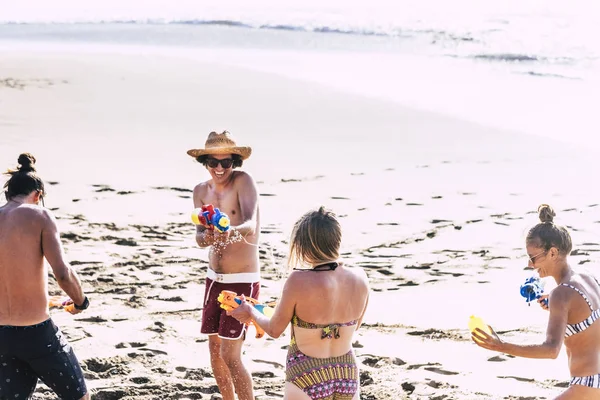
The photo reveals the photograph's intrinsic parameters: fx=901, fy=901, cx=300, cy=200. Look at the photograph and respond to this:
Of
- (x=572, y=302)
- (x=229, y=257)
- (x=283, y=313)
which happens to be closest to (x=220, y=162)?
(x=229, y=257)

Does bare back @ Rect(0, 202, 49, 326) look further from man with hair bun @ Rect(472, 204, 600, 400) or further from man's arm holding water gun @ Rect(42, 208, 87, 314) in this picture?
man with hair bun @ Rect(472, 204, 600, 400)

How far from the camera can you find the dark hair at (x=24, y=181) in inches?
187

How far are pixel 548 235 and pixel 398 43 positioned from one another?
2709 cm

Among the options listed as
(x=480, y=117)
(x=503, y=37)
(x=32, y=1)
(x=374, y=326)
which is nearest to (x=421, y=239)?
(x=374, y=326)

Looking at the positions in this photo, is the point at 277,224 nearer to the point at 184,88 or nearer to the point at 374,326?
the point at 374,326

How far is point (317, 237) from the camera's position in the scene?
13.3 ft

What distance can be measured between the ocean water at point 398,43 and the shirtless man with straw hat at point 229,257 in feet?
34.1

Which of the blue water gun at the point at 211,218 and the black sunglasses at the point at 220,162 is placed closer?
the blue water gun at the point at 211,218

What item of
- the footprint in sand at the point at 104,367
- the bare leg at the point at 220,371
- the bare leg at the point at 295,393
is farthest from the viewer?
the footprint in sand at the point at 104,367

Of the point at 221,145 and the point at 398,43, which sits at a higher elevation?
the point at 398,43

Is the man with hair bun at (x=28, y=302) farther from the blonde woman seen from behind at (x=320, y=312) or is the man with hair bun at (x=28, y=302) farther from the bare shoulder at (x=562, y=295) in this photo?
the bare shoulder at (x=562, y=295)

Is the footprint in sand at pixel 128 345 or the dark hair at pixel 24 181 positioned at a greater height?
the dark hair at pixel 24 181

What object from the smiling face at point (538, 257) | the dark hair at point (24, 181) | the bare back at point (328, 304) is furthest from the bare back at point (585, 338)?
the dark hair at point (24, 181)

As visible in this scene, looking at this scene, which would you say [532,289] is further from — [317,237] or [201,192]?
[201,192]
